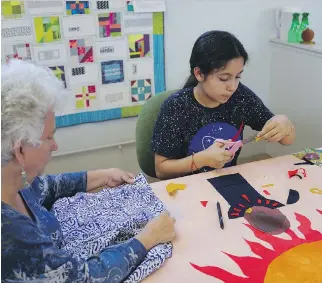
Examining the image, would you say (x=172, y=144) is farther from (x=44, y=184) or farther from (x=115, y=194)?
(x=44, y=184)

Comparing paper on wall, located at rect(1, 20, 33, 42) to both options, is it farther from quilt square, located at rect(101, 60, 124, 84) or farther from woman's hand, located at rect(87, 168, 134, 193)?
woman's hand, located at rect(87, 168, 134, 193)

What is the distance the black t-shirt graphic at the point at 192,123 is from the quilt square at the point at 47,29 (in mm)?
900

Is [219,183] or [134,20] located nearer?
[219,183]

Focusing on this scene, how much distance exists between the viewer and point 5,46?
2.06m

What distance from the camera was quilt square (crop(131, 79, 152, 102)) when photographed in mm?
2400

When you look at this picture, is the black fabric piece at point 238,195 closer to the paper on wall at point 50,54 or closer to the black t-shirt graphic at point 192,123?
the black t-shirt graphic at point 192,123

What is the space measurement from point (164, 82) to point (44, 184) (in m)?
1.38

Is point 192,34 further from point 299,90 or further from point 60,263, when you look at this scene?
point 60,263

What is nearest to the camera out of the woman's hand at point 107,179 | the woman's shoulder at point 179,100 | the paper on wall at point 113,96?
the woman's hand at point 107,179

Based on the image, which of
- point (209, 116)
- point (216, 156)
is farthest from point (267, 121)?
point (216, 156)

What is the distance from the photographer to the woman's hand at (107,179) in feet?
4.38

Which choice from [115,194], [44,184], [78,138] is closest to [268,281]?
[115,194]

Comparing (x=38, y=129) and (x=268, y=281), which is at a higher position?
(x=38, y=129)

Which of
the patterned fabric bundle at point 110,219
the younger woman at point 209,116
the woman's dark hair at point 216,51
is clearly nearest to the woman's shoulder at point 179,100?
the younger woman at point 209,116
